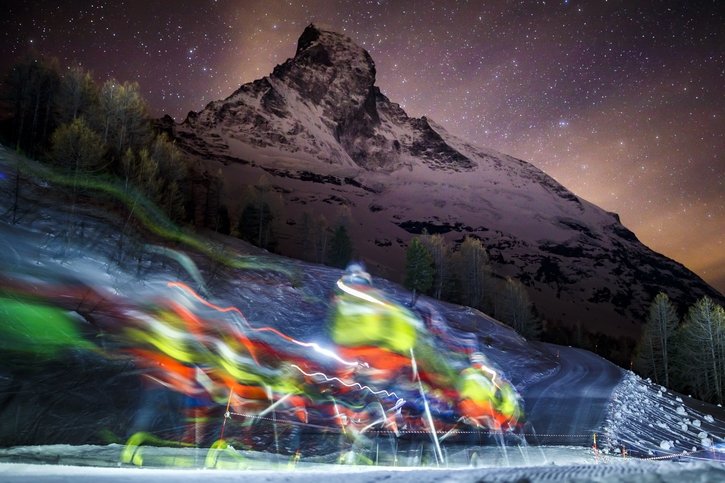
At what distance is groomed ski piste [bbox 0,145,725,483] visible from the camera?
208 inches

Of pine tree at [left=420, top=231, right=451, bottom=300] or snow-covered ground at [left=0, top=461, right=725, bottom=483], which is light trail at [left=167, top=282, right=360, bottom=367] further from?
pine tree at [left=420, top=231, right=451, bottom=300]

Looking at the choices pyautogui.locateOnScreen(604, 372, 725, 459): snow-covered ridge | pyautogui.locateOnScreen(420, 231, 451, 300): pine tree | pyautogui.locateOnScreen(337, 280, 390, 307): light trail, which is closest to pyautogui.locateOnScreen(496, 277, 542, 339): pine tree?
pyautogui.locateOnScreen(420, 231, 451, 300): pine tree

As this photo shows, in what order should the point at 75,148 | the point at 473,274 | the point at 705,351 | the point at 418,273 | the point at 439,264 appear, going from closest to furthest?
1. the point at 75,148
2. the point at 705,351
3. the point at 418,273
4. the point at 439,264
5. the point at 473,274

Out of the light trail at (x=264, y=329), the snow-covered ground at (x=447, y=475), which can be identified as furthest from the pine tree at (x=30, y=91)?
the snow-covered ground at (x=447, y=475)

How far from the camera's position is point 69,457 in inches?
314

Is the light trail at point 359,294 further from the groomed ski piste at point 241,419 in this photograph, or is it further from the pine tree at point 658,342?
the pine tree at point 658,342

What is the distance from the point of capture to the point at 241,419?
14.1 metres

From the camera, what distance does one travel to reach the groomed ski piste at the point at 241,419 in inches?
208

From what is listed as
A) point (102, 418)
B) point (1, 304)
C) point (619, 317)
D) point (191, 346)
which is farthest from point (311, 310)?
point (619, 317)

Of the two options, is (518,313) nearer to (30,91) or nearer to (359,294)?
(359,294)

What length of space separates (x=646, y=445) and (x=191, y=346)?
1985 centimetres

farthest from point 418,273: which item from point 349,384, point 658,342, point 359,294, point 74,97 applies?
point 74,97

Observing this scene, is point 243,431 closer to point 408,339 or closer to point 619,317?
point 408,339

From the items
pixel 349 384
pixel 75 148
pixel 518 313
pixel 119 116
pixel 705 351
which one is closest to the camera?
pixel 349 384
